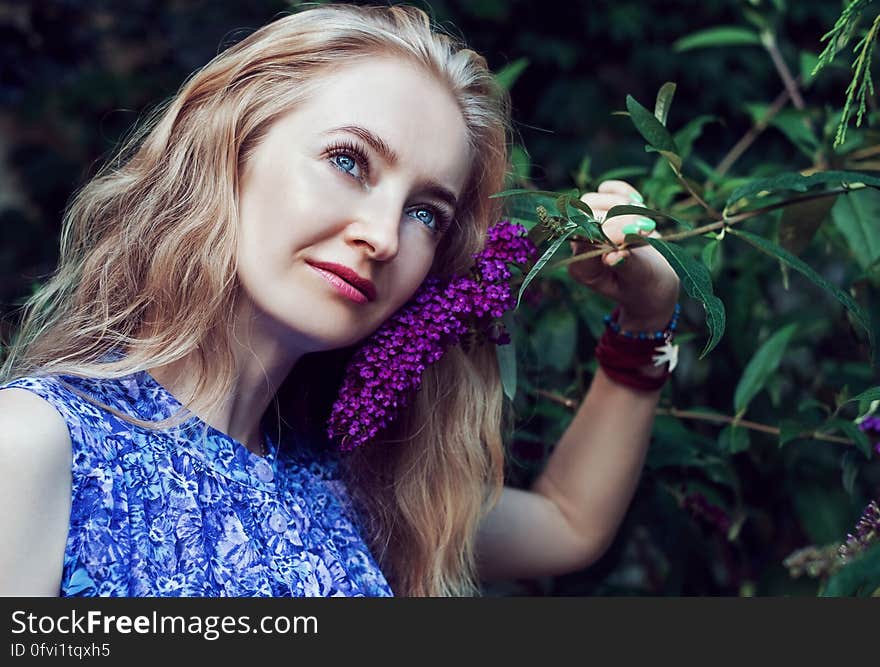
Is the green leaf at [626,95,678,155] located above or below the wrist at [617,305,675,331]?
above

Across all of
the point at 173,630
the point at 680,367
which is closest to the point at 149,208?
the point at 173,630

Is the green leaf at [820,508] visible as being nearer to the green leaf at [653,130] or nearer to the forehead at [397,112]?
the green leaf at [653,130]

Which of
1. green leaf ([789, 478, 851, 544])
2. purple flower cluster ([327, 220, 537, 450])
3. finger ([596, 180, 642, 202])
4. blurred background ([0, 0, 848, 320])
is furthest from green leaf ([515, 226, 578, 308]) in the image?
blurred background ([0, 0, 848, 320])

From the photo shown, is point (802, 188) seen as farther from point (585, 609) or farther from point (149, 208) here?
→ point (149, 208)

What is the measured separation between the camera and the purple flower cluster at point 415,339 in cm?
125

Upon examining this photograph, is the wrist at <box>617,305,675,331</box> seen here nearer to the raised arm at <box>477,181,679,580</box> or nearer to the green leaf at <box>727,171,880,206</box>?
the raised arm at <box>477,181,679,580</box>

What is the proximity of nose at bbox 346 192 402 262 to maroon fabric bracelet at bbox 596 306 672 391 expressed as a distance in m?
0.45

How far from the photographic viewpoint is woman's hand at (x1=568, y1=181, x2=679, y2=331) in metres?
1.32

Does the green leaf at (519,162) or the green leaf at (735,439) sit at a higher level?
the green leaf at (519,162)

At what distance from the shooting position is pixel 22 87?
8.68ft

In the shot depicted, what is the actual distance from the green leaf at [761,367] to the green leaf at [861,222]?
17cm

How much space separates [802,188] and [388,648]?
2.40ft

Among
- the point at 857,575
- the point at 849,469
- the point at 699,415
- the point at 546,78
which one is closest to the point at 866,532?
the point at 857,575

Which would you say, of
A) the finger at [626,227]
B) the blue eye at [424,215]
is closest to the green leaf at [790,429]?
the finger at [626,227]
